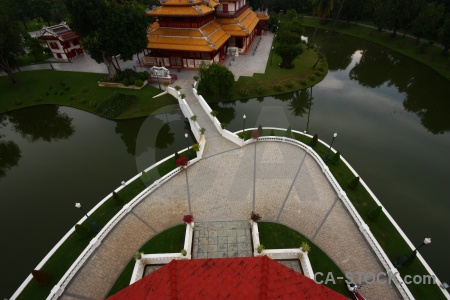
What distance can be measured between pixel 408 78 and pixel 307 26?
4125cm

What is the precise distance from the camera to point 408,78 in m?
44.5

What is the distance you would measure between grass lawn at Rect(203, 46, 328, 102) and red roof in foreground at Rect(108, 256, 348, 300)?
2791 centimetres

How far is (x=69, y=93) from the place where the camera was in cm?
3997

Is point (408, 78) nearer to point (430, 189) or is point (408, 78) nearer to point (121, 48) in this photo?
point (430, 189)

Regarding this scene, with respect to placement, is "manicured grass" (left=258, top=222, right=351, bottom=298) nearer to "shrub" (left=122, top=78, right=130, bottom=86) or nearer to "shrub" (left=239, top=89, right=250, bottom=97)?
"shrub" (left=239, top=89, right=250, bottom=97)

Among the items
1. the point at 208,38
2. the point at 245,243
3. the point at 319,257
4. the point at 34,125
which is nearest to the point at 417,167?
the point at 319,257

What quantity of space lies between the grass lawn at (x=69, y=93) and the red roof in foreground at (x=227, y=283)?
26.4 meters

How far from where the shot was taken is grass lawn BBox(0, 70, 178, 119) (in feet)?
119

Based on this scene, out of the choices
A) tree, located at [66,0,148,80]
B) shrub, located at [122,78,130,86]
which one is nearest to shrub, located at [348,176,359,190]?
tree, located at [66,0,148,80]

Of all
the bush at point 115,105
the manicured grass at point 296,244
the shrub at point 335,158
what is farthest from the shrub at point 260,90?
the manicured grass at point 296,244

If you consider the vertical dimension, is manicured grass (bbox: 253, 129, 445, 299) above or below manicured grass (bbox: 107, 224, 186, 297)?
below

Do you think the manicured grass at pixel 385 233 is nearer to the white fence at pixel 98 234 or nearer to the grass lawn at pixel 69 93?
the white fence at pixel 98 234

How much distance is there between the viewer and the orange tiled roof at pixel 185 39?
40.7 metres

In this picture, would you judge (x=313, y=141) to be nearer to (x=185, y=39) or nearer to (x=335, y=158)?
(x=335, y=158)
